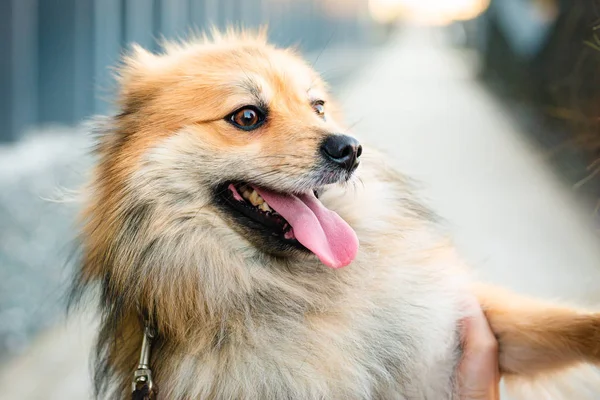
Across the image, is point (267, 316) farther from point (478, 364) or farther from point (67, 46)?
point (67, 46)

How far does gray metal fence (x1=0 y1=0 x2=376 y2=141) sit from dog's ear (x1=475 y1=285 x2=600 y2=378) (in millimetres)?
1300

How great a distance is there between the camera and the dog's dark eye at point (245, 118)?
75.9 inches

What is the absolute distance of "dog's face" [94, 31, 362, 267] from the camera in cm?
181

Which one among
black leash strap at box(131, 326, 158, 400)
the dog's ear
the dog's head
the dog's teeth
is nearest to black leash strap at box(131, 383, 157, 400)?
black leash strap at box(131, 326, 158, 400)

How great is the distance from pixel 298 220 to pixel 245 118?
0.39 metres

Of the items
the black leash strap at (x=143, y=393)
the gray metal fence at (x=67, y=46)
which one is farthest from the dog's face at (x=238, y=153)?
the gray metal fence at (x=67, y=46)

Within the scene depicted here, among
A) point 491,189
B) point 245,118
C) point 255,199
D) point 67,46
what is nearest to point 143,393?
point 255,199

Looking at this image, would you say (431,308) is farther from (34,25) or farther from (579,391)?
(34,25)

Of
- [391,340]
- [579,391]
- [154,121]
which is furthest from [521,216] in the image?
[154,121]

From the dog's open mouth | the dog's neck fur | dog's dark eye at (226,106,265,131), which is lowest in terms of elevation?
the dog's neck fur

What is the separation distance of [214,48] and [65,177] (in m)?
1.78

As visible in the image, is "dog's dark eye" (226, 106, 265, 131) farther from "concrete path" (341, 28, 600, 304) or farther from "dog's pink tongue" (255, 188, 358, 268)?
"concrete path" (341, 28, 600, 304)

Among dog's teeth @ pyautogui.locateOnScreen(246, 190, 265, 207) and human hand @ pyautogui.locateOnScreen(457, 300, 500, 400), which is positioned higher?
dog's teeth @ pyautogui.locateOnScreen(246, 190, 265, 207)

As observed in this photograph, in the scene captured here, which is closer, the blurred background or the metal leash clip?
the metal leash clip
